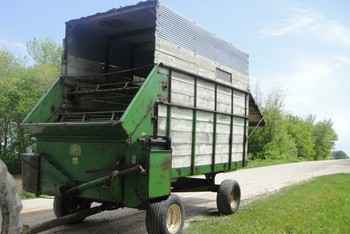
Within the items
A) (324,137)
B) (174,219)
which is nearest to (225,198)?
(174,219)

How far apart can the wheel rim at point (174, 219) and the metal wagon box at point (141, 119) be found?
0.06ft

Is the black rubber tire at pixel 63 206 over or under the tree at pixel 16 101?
under

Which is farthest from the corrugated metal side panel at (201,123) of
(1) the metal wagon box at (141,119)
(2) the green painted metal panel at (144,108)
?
(2) the green painted metal panel at (144,108)

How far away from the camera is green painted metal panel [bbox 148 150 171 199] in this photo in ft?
19.2

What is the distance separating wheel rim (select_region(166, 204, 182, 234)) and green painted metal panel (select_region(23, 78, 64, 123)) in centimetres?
281

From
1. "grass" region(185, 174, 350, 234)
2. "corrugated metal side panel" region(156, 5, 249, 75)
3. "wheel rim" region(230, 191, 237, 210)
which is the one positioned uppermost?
"corrugated metal side panel" region(156, 5, 249, 75)

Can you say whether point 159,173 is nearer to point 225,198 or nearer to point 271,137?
point 225,198

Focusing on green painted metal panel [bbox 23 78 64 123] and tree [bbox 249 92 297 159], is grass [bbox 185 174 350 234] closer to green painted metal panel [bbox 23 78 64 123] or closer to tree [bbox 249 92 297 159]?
green painted metal panel [bbox 23 78 64 123]

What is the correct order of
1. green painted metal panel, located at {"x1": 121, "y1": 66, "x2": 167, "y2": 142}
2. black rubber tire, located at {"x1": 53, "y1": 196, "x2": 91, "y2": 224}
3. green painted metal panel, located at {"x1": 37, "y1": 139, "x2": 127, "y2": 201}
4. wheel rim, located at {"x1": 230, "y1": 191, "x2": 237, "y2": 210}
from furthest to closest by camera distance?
wheel rim, located at {"x1": 230, "y1": 191, "x2": 237, "y2": 210} → black rubber tire, located at {"x1": 53, "y1": 196, "x2": 91, "y2": 224} → green painted metal panel, located at {"x1": 37, "y1": 139, "x2": 127, "y2": 201} → green painted metal panel, located at {"x1": 121, "y1": 66, "x2": 167, "y2": 142}

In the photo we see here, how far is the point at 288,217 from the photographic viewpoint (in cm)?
859

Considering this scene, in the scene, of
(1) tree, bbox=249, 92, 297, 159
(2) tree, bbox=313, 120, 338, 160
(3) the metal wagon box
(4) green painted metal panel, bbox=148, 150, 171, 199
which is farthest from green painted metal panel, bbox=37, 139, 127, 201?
(2) tree, bbox=313, 120, 338, 160

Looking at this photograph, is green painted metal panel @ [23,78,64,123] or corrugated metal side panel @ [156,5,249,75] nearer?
corrugated metal side panel @ [156,5,249,75]

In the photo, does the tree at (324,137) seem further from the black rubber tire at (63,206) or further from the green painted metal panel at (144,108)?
the green painted metal panel at (144,108)

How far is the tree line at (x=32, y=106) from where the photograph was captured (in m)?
27.2
